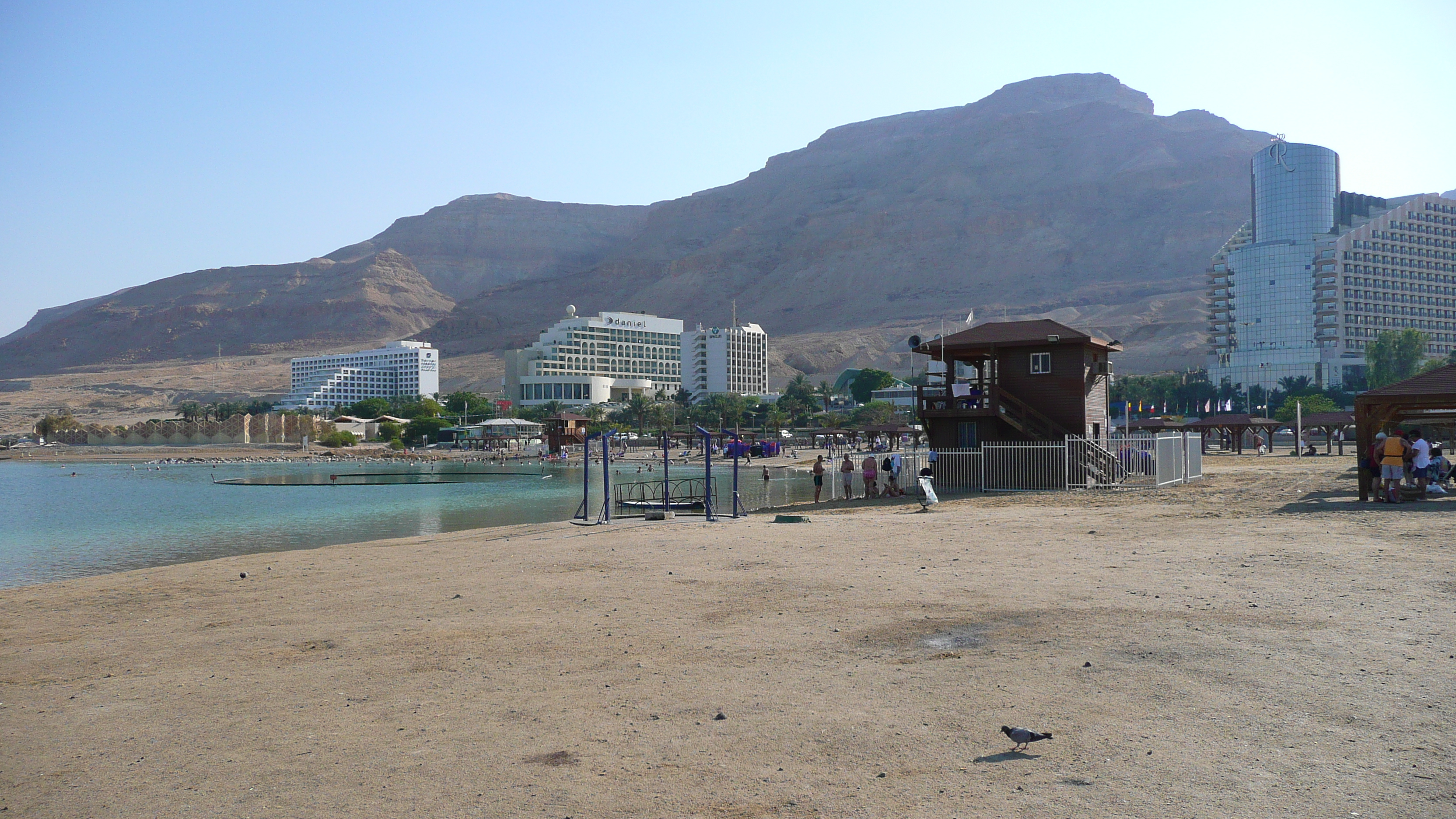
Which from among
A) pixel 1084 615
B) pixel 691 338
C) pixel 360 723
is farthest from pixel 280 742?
pixel 691 338

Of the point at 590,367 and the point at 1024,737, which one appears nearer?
the point at 1024,737

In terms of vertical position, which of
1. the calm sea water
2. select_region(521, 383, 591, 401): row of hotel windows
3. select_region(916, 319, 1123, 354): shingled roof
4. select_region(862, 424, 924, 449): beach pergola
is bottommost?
the calm sea water

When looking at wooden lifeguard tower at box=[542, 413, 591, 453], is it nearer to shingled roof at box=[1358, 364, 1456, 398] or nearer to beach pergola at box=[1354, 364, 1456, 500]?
beach pergola at box=[1354, 364, 1456, 500]

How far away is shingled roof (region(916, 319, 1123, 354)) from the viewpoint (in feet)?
91.6

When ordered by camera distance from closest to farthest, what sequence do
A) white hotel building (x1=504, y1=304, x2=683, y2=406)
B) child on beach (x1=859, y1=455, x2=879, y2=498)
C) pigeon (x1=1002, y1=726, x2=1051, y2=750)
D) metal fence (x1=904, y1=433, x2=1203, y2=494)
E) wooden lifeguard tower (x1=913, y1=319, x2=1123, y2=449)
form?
pigeon (x1=1002, y1=726, x2=1051, y2=750), metal fence (x1=904, y1=433, x2=1203, y2=494), child on beach (x1=859, y1=455, x2=879, y2=498), wooden lifeguard tower (x1=913, y1=319, x2=1123, y2=449), white hotel building (x1=504, y1=304, x2=683, y2=406)

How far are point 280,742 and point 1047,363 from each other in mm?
26169

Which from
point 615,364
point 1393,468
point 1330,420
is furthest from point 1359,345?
point 1393,468

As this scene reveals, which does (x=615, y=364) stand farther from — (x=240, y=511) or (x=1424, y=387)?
(x=1424, y=387)

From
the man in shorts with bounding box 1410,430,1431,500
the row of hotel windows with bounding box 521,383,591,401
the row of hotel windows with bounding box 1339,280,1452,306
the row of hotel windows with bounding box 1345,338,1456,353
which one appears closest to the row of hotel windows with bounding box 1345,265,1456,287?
the row of hotel windows with bounding box 1339,280,1452,306

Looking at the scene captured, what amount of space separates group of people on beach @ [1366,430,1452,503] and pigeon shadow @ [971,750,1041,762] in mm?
16705

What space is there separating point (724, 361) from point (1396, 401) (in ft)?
552

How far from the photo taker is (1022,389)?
29031 mm

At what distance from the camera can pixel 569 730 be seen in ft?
20.2

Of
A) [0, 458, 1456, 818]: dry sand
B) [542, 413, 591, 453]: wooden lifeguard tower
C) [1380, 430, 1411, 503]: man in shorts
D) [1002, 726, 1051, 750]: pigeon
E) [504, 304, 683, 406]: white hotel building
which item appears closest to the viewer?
[0, 458, 1456, 818]: dry sand
